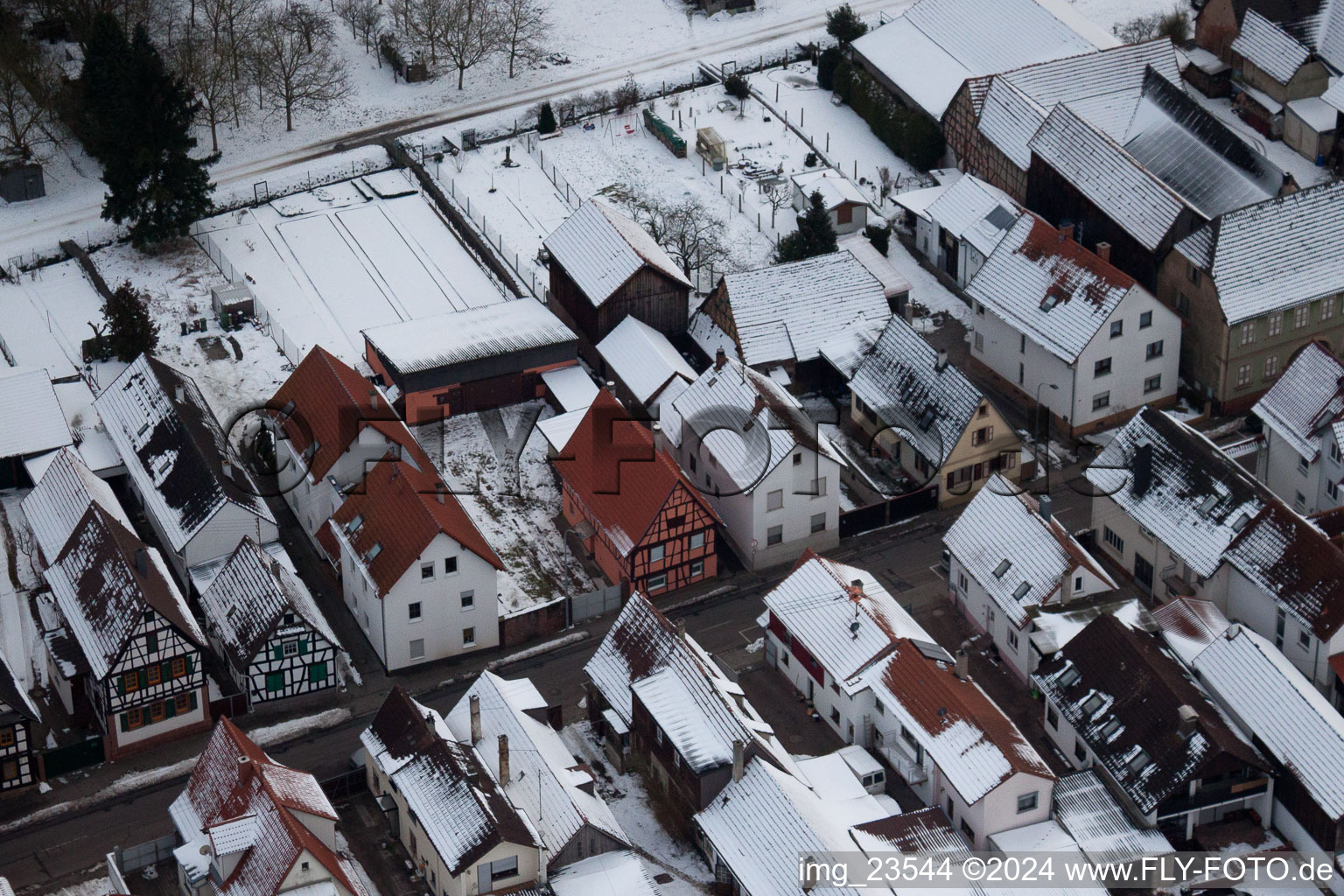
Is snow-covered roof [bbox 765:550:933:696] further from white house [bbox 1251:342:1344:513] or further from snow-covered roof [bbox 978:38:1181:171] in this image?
snow-covered roof [bbox 978:38:1181:171]

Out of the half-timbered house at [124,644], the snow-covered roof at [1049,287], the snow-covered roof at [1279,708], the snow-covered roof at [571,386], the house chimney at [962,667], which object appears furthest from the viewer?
the snow-covered roof at [571,386]

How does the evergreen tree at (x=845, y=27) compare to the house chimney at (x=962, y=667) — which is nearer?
the house chimney at (x=962, y=667)

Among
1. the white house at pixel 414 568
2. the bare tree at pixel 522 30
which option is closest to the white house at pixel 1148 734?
the white house at pixel 414 568

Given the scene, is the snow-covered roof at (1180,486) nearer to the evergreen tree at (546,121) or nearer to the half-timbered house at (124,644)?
the half-timbered house at (124,644)

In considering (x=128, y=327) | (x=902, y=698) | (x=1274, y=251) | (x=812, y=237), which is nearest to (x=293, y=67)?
(x=128, y=327)

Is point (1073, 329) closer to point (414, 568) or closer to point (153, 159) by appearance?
point (414, 568)

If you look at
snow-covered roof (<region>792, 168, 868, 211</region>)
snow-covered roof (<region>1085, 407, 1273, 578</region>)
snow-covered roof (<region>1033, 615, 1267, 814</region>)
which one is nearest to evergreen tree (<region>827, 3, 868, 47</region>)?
snow-covered roof (<region>792, 168, 868, 211</region>)

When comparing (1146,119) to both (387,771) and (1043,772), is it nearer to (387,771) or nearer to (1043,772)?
(1043,772)
